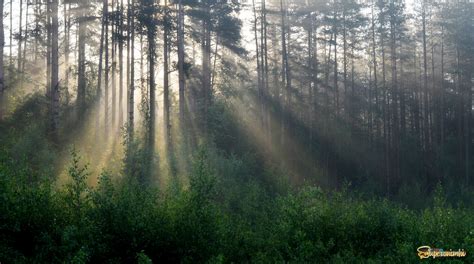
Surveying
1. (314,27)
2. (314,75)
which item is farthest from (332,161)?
(314,27)

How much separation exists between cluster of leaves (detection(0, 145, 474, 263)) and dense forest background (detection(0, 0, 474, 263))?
5 centimetres

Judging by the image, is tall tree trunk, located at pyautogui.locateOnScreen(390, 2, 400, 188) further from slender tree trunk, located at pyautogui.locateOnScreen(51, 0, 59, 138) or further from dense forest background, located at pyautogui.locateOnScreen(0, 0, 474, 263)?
slender tree trunk, located at pyautogui.locateOnScreen(51, 0, 59, 138)

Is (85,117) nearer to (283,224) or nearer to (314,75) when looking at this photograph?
(283,224)

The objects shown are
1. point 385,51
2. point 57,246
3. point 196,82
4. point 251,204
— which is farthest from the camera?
point 385,51

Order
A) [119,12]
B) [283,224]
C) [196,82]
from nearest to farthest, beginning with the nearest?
1. [283,224]
2. [119,12]
3. [196,82]

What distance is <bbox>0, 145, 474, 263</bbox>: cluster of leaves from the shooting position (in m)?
8.44

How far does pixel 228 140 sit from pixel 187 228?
18278 mm

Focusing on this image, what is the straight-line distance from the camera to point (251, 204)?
15.7 m

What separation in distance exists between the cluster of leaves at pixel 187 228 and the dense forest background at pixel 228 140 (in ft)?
0.15

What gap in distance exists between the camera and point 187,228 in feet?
31.9

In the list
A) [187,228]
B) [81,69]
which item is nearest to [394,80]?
[81,69]

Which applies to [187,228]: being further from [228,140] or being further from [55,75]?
[228,140]

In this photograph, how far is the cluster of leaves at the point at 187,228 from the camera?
8438 millimetres

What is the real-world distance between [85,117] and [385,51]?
27740mm
